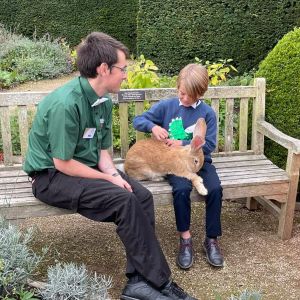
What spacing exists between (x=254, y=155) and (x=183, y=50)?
586 centimetres

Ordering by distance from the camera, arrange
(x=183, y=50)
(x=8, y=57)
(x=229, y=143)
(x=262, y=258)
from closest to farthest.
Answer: (x=262, y=258) < (x=229, y=143) < (x=183, y=50) < (x=8, y=57)

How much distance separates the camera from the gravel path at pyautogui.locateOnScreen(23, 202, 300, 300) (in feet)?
11.6

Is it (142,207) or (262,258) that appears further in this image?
(262,258)

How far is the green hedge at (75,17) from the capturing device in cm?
1411

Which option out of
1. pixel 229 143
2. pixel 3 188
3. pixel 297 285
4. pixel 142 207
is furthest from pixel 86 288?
pixel 229 143

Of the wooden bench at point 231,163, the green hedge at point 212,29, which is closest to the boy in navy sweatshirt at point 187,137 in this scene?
the wooden bench at point 231,163

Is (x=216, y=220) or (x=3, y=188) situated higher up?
(x=3, y=188)

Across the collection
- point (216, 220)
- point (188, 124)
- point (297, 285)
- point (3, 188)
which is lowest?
point (297, 285)

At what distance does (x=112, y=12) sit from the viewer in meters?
14.1

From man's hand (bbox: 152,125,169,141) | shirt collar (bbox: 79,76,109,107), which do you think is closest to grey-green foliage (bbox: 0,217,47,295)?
shirt collar (bbox: 79,76,109,107)

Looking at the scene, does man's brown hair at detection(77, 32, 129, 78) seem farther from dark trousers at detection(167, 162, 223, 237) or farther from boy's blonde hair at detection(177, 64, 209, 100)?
dark trousers at detection(167, 162, 223, 237)

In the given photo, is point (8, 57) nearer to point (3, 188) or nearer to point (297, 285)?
point (3, 188)

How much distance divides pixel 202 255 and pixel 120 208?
44.8 inches

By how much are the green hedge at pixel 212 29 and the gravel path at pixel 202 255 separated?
5.10m
